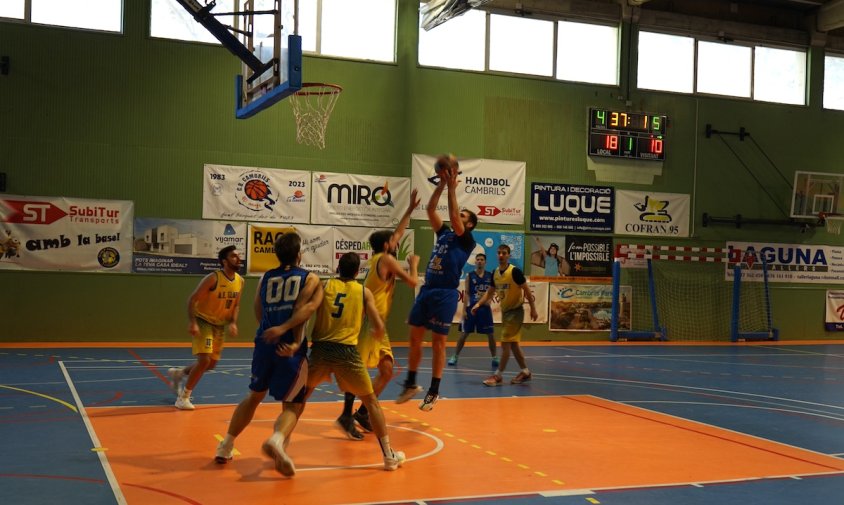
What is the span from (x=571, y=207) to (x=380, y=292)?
14986 millimetres

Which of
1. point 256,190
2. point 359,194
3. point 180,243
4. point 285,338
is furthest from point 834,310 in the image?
point 285,338

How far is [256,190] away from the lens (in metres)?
20.6

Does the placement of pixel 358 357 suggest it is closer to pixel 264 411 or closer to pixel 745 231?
pixel 264 411

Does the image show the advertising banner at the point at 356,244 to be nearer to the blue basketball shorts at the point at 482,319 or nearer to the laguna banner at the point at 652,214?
the blue basketball shorts at the point at 482,319

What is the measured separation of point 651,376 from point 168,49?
13350mm

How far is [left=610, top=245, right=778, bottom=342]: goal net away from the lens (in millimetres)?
23797

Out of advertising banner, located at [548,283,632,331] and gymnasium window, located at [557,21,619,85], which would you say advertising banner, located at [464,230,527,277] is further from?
gymnasium window, located at [557,21,619,85]

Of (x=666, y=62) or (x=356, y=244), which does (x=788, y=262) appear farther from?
(x=356, y=244)

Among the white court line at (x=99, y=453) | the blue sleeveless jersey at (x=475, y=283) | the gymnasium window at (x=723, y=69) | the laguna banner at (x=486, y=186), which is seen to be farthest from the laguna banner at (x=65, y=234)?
the gymnasium window at (x=723, y=69)

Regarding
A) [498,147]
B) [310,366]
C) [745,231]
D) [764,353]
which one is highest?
[498,147]

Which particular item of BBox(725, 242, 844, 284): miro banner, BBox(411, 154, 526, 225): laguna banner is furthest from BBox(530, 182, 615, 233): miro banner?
BBox(725, 242, 844, 284): miro banner

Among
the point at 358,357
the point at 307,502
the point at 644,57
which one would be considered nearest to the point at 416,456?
the point at 358,357

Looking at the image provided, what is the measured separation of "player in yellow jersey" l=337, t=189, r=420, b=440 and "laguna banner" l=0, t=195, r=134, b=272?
12.2 metres

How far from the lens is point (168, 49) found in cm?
2011
